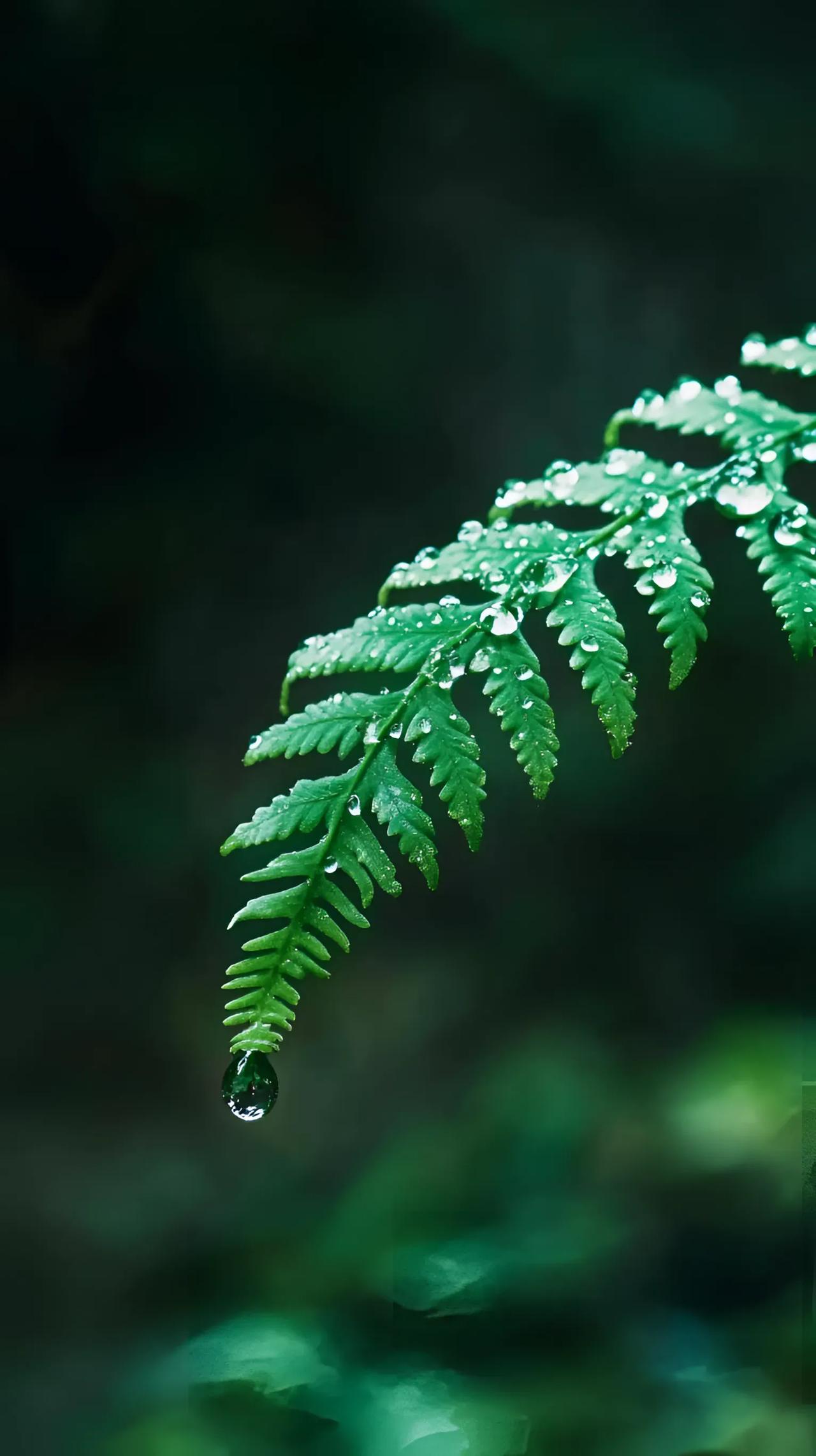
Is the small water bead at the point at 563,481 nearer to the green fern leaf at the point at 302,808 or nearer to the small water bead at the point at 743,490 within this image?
the small water bead at the point at 743,490

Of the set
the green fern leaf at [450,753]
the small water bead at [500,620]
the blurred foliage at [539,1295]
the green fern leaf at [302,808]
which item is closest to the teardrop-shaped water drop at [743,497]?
the small water bead at [500,620]

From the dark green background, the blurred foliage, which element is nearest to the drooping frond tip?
the blurred foliage

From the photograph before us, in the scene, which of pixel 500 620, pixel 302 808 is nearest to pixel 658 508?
pixel 500 620

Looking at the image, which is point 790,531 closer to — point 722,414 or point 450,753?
point 722,414

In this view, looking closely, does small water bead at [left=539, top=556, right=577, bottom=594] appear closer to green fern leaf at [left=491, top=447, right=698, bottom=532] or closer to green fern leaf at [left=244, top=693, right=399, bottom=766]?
green fern leaf at [left=491, top=447, right=698, bottom=532]

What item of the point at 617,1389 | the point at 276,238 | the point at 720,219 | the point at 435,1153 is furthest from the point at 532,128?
the point at 617,1389
